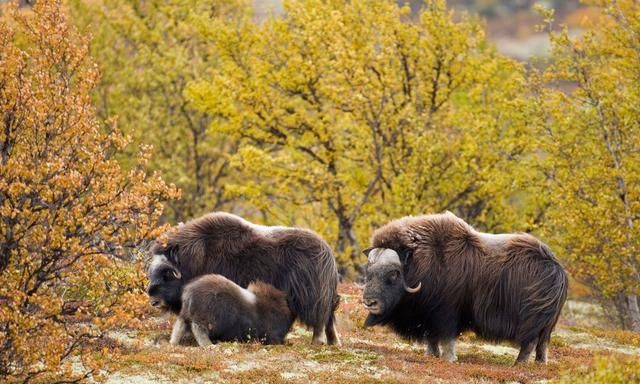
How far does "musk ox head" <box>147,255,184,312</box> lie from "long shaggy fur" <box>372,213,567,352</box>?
2.70 meters

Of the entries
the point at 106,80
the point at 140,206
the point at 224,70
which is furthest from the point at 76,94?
the point at 106,80

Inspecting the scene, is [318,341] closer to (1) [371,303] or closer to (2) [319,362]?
(1) [371,303]

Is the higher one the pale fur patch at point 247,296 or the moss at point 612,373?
the moss at point 612,373

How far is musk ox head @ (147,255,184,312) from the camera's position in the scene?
12.2 meters

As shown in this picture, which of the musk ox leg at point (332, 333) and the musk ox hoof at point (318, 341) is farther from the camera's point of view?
the musk ox leg at point (332, 333)

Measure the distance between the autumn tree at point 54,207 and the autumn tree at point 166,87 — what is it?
20.1 metres

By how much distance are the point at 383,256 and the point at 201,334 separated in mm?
2467

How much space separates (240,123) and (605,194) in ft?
32.4

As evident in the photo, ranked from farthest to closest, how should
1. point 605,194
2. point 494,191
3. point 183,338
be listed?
1. point 494,191
2. point 605,194
3. point 183,338

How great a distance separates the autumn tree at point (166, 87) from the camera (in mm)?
30609

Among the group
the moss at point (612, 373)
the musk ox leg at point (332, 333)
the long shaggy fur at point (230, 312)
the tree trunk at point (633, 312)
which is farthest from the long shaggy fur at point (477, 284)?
the tree trunk at point (633, 312)

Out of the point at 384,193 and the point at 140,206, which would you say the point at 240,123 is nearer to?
the point at 384,193

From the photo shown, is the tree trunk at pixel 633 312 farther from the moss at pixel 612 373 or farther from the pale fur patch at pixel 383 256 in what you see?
the moss at pixel 612 373

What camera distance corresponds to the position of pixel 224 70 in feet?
87.1
